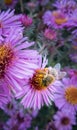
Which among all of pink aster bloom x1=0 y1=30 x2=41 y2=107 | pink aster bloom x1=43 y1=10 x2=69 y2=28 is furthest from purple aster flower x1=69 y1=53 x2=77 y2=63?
pink aster bloom x1=0 y1=30 x2=41 y2=107

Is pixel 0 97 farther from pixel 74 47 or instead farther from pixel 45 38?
pixel 74 47

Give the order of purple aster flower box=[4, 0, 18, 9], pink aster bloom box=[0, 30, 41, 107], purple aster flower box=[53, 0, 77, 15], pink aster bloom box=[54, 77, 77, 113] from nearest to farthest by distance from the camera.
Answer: pink aster bloom box=[0, 30, 41, 107]
pink aster bloom box=[54, 77, 77, 113]
purple aster flower box=[53, 0, 77, 15]
purple aster flower box=[4, 0, 18, 9]

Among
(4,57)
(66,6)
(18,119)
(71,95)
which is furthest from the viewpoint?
(66,6)

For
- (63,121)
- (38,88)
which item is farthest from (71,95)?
(38,88)

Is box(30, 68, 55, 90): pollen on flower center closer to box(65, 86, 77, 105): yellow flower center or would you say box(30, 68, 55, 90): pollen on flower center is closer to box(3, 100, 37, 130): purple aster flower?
box(65, 86, 77, 105): yellow flower center

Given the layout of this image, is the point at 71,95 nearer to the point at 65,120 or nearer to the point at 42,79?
the point at 65,120

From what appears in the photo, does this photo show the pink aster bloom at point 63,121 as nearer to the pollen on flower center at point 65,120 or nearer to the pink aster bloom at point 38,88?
the pollen on flower center at point 65,120
